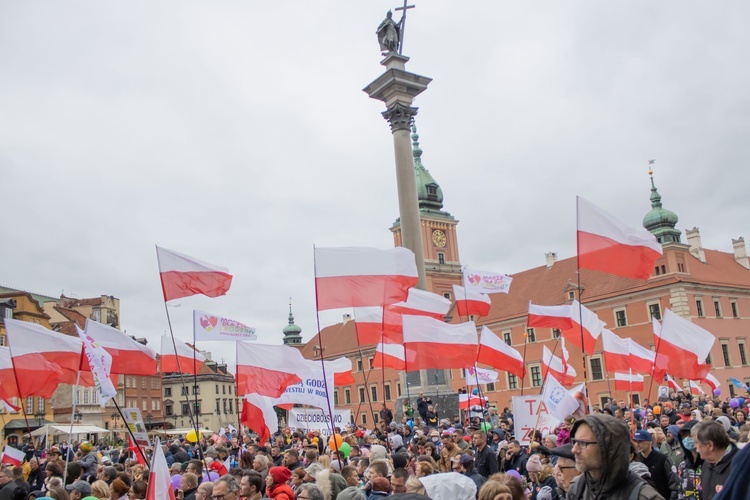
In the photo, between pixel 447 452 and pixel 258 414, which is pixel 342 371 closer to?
pixel 258 414

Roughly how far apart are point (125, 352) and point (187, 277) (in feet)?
11.4

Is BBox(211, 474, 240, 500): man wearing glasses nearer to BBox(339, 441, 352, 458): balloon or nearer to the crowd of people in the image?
the crowd of people

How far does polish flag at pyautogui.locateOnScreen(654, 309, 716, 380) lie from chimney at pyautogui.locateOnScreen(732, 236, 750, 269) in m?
56.2

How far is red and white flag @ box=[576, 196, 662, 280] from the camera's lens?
11.7 meters

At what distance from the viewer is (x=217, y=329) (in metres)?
16.2

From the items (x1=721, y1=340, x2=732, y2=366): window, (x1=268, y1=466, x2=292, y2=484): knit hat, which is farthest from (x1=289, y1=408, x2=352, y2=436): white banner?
(x1=721, y1=340, x2=732, y2=366): window

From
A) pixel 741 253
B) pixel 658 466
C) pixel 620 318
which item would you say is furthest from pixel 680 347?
pixel 741 253

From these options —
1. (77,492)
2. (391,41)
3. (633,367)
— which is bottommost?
(77,492)

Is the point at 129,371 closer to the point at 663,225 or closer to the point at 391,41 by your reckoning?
the point at 391,41

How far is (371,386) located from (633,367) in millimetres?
62494

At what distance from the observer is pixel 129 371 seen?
15812 millimetres

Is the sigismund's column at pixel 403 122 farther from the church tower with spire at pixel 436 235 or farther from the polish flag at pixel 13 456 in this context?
the church tower with spire at pixel 436 235

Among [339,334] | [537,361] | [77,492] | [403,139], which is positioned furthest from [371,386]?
[77,492]

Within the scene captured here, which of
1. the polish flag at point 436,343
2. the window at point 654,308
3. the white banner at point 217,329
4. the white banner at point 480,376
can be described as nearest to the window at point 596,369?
the window at point 654,308
